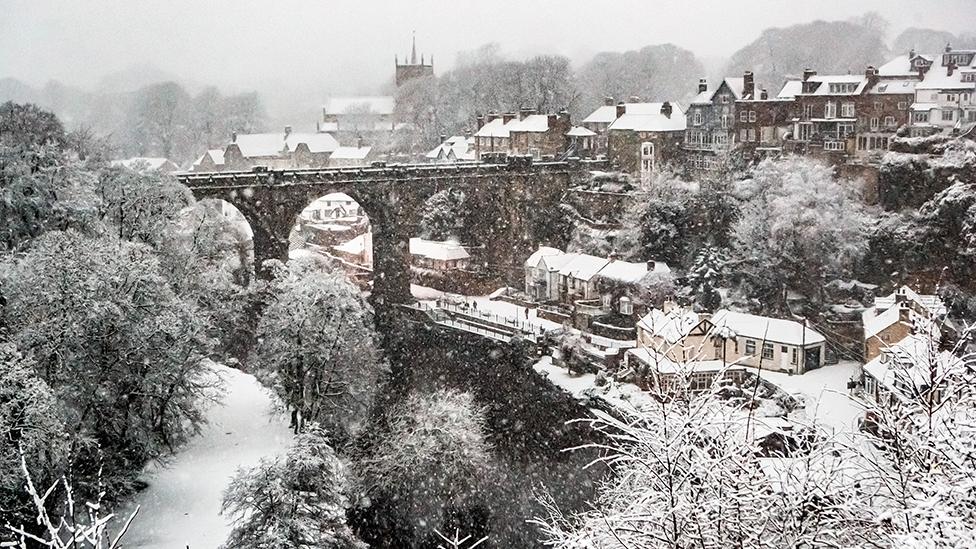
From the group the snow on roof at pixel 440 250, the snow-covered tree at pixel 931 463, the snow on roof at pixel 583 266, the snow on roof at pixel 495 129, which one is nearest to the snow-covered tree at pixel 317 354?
the snow on roof at pixel 583 266

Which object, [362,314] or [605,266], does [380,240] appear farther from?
[362,314]

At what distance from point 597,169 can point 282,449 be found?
22.4 m

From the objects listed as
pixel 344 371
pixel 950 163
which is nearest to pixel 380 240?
pixel 344 371

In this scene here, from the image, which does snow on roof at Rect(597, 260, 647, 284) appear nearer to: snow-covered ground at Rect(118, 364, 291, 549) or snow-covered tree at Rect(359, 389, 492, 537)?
snow-covered tree at Rect(359, 389, 492, 537)

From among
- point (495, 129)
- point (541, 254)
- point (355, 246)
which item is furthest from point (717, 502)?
point (495, 129)

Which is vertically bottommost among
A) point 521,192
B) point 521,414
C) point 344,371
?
point 521,414

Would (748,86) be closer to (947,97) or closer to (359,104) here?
(947,97)

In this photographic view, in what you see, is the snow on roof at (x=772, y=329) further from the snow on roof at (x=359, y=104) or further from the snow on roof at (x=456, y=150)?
the snow on roof at (x=359, y=104)

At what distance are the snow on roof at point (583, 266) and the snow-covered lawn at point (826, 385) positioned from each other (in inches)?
316

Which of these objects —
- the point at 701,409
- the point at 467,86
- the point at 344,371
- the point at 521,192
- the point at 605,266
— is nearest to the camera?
the point at 701,409

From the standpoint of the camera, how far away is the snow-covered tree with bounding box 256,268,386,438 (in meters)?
17.9

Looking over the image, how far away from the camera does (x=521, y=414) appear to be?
2141cm

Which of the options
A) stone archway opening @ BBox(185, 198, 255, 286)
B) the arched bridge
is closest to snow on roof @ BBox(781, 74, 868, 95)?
the arched bridge

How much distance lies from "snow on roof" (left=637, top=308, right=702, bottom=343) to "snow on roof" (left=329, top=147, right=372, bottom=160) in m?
30.3
